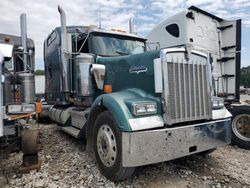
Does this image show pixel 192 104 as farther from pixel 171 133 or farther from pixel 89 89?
pixel 89 89

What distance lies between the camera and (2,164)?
13.9ft

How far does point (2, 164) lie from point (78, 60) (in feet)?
7.86

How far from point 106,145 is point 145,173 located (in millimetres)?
841

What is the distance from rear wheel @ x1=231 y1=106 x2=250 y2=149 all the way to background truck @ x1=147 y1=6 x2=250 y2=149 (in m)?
0.41

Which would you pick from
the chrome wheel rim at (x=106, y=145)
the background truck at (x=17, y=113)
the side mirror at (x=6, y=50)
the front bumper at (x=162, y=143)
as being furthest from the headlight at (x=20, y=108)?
the front bumper at (x=162, y=143)

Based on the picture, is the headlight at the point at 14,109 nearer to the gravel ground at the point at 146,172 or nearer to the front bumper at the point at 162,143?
the gravel ground at the point at 146,172

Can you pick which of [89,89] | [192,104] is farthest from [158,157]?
[89,89]

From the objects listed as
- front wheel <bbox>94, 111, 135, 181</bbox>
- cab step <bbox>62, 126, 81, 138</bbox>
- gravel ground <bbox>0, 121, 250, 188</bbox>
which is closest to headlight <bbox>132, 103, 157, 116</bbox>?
front wheel <bbox>94, 111, 135, 181</bbox>

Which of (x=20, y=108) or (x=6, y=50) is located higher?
(x=6, y=50)

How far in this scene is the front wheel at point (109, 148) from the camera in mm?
3264

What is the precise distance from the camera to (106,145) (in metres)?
3.49

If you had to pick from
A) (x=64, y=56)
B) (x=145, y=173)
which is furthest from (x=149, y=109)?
(x=64, y=56)

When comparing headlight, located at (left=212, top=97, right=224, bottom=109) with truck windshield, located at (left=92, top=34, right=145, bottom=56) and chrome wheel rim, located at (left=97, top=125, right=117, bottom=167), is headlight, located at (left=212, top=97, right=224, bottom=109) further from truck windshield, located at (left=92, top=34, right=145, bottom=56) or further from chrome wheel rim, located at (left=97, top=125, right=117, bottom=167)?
truck windshield, located at (left=92, top=34, right=145, bottom=56)

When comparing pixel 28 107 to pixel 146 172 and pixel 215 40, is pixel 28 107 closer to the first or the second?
pixel 146 172
